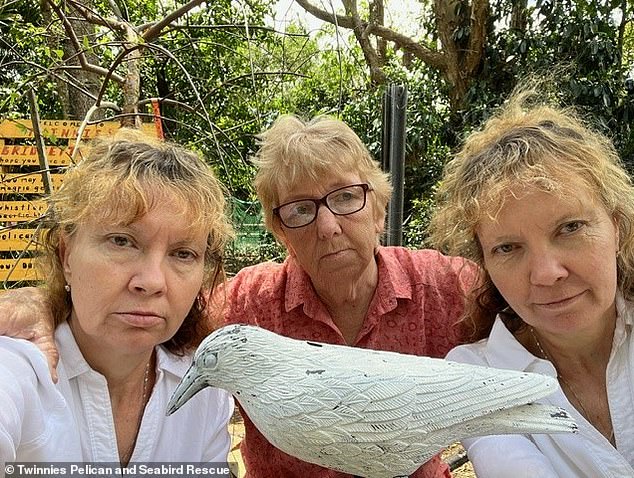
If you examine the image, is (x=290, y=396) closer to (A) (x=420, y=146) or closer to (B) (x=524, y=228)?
(B) (x=524, y=228)

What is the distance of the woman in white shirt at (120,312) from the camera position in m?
1.08

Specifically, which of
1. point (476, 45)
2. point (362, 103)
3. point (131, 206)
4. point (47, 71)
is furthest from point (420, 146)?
point (131, 206)

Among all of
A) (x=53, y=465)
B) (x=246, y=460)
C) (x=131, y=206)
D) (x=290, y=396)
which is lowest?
(x=246, y=460)

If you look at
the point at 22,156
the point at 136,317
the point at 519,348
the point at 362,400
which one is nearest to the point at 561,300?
the point at 519,348

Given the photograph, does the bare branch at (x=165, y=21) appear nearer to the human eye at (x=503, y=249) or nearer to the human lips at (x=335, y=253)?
the human lips at (x=335, y=253)

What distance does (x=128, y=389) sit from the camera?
1291 millimetres

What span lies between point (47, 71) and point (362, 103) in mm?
4026

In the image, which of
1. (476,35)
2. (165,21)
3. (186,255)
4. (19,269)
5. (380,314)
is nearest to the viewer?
(186,255)

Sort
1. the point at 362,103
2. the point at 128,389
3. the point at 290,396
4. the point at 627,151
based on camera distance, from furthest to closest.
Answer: the point at 362,103
the point at 627,151
the point at 128,389
the point at 290,396

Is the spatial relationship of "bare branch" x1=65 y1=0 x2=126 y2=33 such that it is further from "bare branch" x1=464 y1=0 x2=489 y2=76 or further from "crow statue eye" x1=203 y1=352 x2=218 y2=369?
"bare branch" x1=464 y1=0 x2=489 y2=76

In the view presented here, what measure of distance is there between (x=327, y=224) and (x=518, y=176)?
0.49m

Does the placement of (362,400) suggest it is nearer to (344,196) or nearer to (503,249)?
(503,249)

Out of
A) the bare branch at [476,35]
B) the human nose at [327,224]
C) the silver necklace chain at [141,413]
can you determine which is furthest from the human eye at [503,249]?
the bare branch at [476,35]

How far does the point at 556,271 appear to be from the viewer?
104cm
